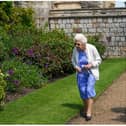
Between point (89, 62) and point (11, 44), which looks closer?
point (89, 62)

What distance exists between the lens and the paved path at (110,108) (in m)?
8.74

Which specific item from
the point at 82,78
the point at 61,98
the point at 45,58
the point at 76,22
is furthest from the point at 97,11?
the point at 82,78

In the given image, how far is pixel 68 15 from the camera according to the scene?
26.0 metres

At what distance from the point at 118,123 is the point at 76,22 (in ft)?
58.5

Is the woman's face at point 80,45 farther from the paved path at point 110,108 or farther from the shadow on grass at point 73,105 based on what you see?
the shadow on grass at point 73,105

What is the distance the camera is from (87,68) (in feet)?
29.3

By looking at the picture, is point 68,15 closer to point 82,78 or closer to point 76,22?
point 76,22

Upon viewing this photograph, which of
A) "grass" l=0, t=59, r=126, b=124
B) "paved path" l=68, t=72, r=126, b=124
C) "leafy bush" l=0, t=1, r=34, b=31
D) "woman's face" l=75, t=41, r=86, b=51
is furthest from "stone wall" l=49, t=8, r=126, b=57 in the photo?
"woman's face" l=75, t=41, r=86, b=51

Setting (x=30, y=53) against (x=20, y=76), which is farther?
(x=30, y=53)

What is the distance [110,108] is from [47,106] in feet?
4.19

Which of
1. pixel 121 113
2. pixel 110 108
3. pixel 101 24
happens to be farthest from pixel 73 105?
pixel 101 24

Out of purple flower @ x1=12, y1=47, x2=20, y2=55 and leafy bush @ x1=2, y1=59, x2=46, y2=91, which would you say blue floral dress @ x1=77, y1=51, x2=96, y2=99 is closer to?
leafy bush @ x1=2, y1=59, x2=46, y2=91

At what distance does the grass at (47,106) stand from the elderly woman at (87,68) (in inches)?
18.8

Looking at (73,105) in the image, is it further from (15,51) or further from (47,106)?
(15,51)
